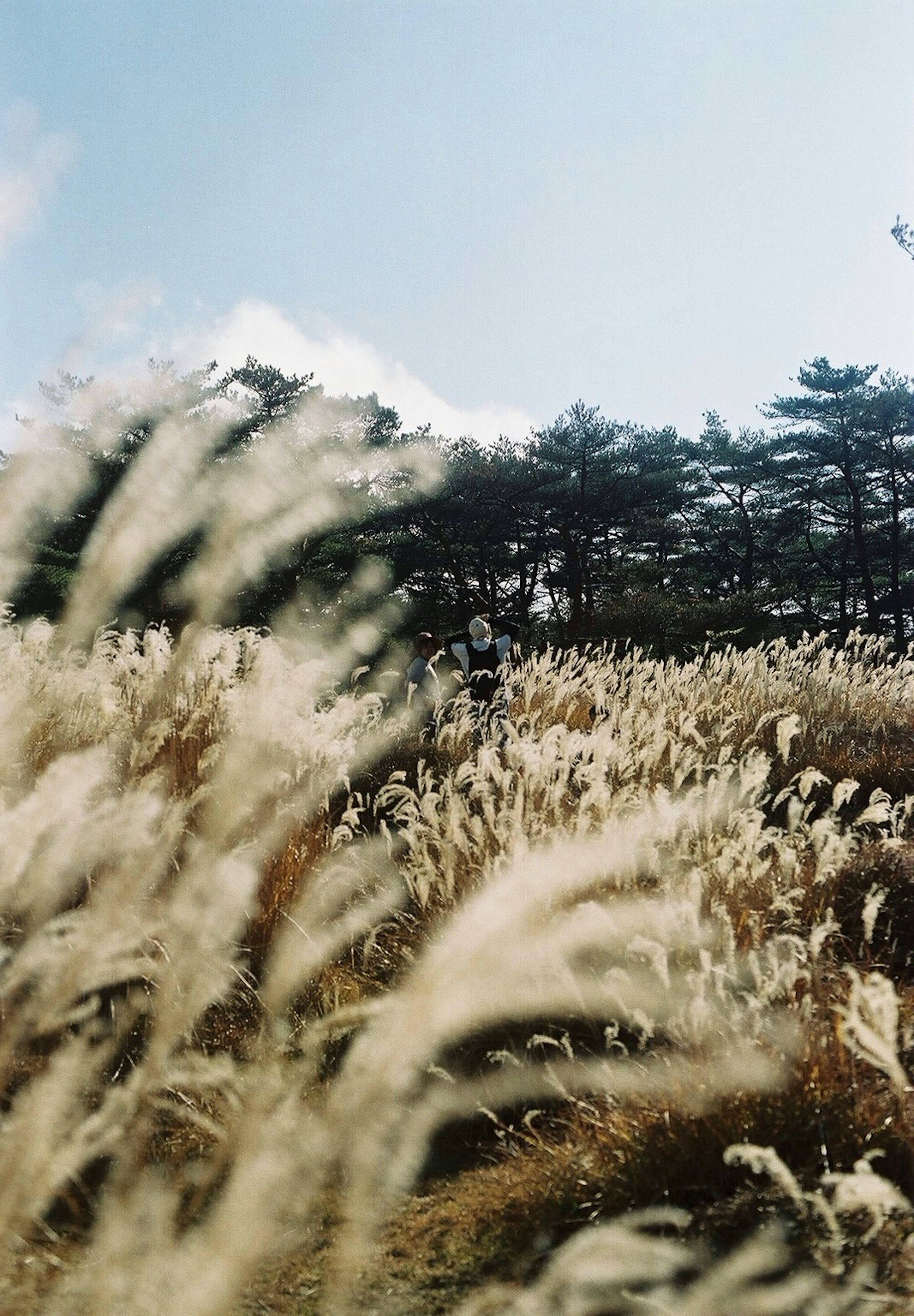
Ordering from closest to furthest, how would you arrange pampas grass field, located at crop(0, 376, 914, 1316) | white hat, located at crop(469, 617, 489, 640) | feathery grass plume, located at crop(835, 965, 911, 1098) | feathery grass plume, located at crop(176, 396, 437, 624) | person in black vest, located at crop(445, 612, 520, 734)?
1. feathery grass plume, located at crop(835, 965, 911, 1098)
2. pampas grass field, located at crop(0, 376, 914, 1316)
3. person in black vest, located at crop(445, 612, 520, 734)
4. white hat, located at crop(469, 617, 489, 640)
5. feathery grass plume, located at crop(176, 396, 437, 624)

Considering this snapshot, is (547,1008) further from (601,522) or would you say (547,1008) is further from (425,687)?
(601,522)

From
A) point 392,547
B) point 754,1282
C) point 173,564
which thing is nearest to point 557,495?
point 392,547

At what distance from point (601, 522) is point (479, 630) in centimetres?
2395

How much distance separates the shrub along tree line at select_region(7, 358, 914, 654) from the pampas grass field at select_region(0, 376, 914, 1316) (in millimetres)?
21079

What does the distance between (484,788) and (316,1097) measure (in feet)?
4.23

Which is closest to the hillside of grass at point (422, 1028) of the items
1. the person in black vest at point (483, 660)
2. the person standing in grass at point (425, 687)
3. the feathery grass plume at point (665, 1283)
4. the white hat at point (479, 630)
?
the feathery grass plume at point (665, 1283)

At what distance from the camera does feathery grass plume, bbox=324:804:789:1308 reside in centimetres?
239

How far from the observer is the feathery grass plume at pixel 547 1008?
239cm

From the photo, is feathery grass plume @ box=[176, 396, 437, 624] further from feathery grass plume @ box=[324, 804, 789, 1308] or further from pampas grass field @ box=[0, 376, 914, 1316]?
feathery grass plume @ box=[324, 804, 789, 1308]

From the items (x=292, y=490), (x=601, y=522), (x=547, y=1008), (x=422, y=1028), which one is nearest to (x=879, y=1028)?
(x=547, y=1008)

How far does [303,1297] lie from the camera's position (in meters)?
2.10

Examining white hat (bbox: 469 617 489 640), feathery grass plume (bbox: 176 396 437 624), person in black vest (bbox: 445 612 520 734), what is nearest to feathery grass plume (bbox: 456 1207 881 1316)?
person in black vest (bbox: 445 612 520 734)

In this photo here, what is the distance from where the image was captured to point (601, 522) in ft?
104

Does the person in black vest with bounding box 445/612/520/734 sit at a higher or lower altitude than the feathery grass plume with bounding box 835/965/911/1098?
higher
